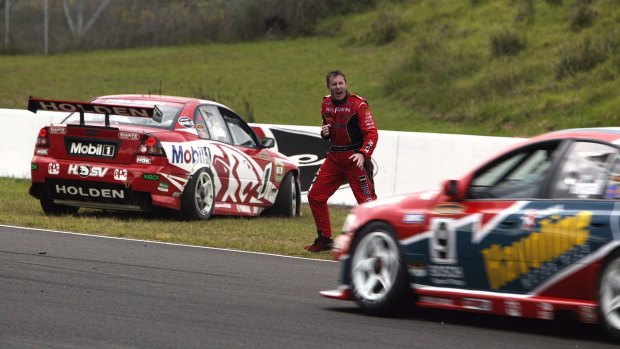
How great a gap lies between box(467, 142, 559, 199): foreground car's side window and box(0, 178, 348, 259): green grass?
14.0ft

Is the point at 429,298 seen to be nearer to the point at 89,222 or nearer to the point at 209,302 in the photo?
the point at 209,302

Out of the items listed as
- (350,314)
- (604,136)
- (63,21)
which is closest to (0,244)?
(350,314)

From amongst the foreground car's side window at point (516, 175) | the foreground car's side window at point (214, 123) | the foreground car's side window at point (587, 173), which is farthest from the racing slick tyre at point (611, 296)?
the foreground car's side window at point (214, 123)

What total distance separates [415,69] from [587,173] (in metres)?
28.1

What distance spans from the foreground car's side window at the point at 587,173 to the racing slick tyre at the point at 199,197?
738cm

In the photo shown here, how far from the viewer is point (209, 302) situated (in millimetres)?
8727

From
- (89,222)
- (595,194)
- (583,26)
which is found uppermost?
(583,26)

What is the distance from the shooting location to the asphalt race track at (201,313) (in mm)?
7272

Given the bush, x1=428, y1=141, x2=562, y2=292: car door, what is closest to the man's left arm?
x1=428, y1=141, x2=562, y2=292: car door

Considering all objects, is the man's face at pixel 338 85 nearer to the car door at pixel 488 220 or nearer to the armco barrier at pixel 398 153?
the car door at pixel 488 220

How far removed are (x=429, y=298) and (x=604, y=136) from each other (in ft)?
4.82

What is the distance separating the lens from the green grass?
13164 mm

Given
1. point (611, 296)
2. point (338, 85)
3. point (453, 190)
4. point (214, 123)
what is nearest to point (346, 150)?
point (338, 85)

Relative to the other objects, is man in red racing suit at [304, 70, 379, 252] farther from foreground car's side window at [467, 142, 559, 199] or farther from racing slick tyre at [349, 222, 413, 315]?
foreground car's side window at [467, 142, 559, 199]
